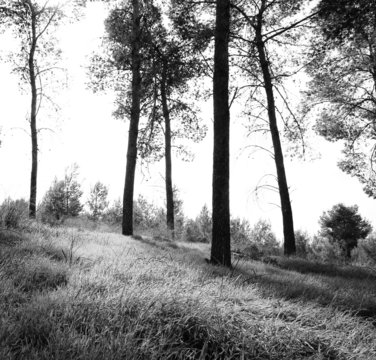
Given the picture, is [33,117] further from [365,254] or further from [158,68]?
[365,254]

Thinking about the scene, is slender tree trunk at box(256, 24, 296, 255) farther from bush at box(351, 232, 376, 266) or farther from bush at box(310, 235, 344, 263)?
bush at box(351, 232, 376, 266)

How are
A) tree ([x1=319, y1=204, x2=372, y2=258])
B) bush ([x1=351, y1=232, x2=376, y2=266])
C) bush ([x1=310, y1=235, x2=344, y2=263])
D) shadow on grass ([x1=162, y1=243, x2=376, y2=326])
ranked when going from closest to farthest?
1. shadow on grass ([x1=162, y1=243, x2=376, y2=326])
2. bush ([x1=310, y1=235, x2=344, y2=263])
3. bush ([x1=351, y1=232, x2=376, y2=266])
4. tree ([x1=319, y1=204, x2=372, y2=258])

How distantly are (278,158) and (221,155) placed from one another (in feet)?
17.6

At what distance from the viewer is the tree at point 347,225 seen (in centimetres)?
3403

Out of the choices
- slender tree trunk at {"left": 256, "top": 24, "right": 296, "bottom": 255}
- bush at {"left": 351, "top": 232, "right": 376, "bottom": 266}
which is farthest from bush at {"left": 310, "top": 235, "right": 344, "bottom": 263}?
slender tree trunk at {"left": 256, "top": 24, "right": 296, "bottom": 255}

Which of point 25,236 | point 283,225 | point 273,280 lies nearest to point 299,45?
point 283,225

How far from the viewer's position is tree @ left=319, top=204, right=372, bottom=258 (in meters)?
34.0

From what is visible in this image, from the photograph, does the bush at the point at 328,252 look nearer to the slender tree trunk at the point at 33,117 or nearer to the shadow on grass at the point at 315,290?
the shadow on grass at the point at 315,290

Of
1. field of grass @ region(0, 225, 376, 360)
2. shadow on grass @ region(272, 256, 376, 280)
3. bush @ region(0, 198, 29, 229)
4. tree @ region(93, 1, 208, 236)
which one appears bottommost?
shadow on grass @ region(272, 256, 376, 280)

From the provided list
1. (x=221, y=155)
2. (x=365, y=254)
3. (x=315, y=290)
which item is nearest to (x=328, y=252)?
(x=221, y=155)

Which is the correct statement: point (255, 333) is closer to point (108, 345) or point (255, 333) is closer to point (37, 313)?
point (108, 345)

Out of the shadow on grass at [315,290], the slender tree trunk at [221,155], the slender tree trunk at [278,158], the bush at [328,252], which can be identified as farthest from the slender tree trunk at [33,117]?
the bush at [328,252]

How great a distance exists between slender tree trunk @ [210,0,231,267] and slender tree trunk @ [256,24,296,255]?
477 centimetres

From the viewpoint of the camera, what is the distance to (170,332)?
1919mm
